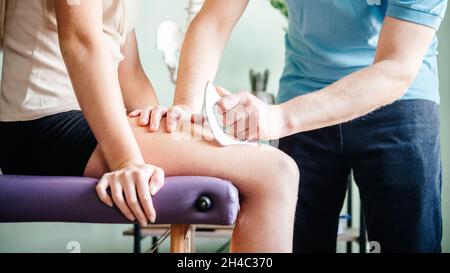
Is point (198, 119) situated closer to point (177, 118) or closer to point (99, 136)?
point (177, 118)

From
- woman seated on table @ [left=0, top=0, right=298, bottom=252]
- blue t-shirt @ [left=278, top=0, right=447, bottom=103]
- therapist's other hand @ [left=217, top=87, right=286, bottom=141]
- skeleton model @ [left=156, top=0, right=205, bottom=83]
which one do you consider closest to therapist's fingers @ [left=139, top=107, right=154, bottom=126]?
woman seated on table @ [left=0, top=0, right=298, bottom=252]

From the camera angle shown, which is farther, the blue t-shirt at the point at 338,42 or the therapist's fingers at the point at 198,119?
the blue t-shirt at the point at 338,42

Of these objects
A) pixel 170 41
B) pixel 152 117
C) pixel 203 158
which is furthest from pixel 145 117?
pixel 170 41

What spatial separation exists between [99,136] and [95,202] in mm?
91

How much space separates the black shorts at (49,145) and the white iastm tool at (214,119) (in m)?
0.16

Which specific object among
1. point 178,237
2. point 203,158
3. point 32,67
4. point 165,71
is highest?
point 165,71

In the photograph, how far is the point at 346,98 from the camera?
0.90 m

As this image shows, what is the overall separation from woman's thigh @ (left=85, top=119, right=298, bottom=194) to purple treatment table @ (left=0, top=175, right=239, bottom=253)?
0.10ft

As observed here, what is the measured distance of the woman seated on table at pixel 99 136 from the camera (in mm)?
698

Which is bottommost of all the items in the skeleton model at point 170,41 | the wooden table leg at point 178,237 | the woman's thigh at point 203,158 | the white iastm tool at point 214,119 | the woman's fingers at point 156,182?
the wooden table leg at point 178,237

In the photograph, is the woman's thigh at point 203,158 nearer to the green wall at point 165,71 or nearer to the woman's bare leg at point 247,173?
the woman's bare leg at point 247,173

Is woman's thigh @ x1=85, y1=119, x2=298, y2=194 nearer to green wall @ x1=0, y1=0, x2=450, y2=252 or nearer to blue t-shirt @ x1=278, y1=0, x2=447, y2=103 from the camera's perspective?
blue t-shirt @ x1=278, y1=0, x2=447, y2=103

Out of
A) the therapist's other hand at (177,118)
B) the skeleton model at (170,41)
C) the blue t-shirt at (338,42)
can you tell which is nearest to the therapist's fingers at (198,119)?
the therapist's other hand at (177,118)

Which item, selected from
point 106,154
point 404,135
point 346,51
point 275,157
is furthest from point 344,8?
point 106,154
